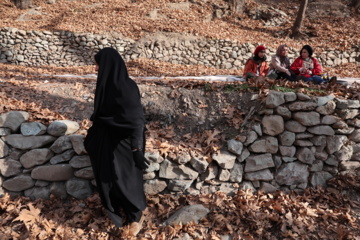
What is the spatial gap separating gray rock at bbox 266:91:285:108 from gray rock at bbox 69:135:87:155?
2.89 m

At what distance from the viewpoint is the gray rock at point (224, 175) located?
12.9ft

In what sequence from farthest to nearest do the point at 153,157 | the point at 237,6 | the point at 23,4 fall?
1. the point at 237,6
2. the point at 23,4
3. the point at 153,157

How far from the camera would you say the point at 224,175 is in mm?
3938

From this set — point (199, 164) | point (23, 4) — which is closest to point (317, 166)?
point (199, 164)

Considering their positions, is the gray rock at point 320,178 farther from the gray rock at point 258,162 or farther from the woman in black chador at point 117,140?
the woman in black chador at point 117,140

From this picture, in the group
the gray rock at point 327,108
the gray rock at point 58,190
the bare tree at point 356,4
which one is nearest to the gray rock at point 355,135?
the gray rock at point 327,108

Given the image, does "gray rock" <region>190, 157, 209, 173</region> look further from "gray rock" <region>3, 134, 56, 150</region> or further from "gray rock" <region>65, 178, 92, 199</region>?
"gray rock" <region>3, 134, 56, 150</region>

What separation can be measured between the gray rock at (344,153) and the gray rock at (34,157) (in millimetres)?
4504

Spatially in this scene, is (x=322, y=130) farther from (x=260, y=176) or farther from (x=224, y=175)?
(x=224, y=175)

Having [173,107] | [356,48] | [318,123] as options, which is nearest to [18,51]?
[173,107]

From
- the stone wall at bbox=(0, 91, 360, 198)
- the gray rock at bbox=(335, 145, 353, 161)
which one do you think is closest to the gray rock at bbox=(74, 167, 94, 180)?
the stone wall at bbox=(0, 91, 360, 198)

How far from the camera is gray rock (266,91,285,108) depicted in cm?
415

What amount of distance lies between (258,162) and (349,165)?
61.1 inches

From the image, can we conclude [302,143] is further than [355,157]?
No
